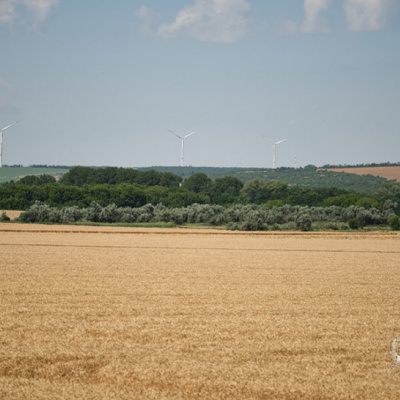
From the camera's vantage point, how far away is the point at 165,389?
9.42 m

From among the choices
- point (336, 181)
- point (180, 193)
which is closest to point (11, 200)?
point (180, 193)

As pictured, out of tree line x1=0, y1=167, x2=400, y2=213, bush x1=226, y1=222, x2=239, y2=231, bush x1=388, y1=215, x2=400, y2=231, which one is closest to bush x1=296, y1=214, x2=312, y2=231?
bush x1=226, y1=222, x2=239, y2=231

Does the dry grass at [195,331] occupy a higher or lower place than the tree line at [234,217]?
lower

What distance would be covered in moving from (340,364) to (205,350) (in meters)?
2.37

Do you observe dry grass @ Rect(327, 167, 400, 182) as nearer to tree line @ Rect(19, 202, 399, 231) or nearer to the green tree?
the green tree

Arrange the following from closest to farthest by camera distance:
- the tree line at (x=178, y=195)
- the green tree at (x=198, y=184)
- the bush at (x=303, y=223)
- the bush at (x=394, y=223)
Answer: the bush at (x=303, y=223), the bush at (x=394, y=223), the tree line at (x=178, y=195), the green tree at (x=198, y=184)

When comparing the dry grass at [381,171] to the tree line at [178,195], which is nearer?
the tree line at [178,195]

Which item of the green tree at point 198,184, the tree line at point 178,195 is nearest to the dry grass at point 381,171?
the tree line at point 178,195

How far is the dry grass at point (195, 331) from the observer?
31.6 feet

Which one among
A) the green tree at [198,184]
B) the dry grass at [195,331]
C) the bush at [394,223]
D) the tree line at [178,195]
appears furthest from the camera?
the green tree at [198,184]

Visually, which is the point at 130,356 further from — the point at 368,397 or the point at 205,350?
the point at 368,397

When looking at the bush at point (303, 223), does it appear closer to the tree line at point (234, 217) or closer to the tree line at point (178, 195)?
the tree line at point (234, 217)

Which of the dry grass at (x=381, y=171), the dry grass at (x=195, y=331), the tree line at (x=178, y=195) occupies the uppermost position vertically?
the dry grass at (x=381, y=171)

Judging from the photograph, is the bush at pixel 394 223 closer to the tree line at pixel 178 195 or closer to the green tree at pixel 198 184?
the tree line at pixel 178 195
